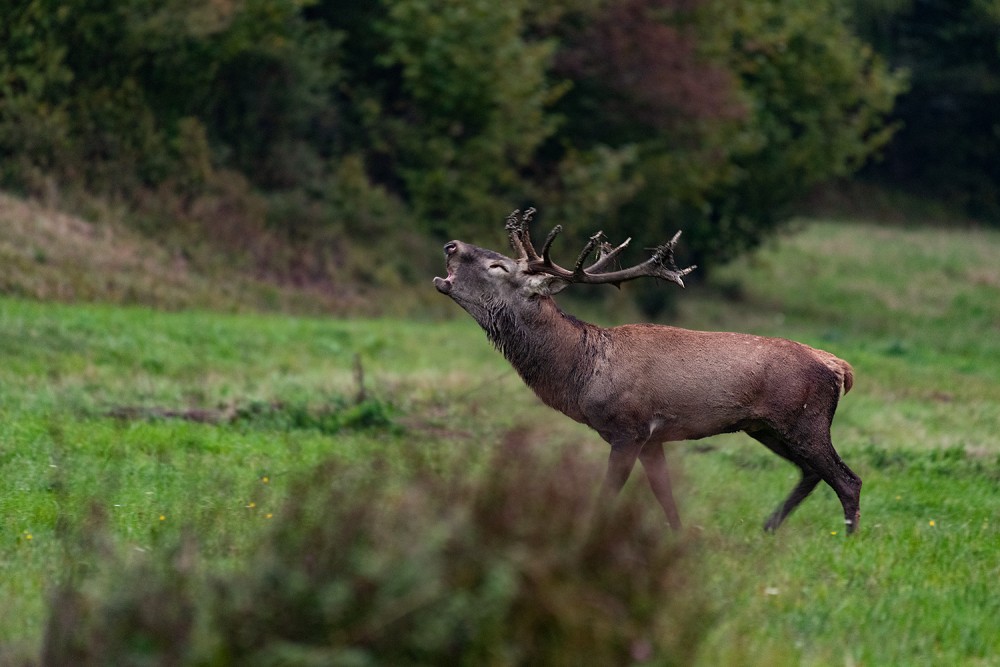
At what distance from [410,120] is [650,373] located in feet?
73.6

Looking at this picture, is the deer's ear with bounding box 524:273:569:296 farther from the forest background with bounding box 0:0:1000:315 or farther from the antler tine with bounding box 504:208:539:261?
the forest background with bounding box 0:0:1000:315

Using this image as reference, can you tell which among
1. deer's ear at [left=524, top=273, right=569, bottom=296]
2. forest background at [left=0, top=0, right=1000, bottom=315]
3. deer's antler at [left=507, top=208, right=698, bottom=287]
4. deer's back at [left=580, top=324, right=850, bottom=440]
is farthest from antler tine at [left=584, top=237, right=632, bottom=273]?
forest background at [left=0, top=0, right=1000, bottom=315]

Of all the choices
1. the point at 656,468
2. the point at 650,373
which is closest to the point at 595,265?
the point at 650,373

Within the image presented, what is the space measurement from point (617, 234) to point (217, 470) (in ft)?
73.3

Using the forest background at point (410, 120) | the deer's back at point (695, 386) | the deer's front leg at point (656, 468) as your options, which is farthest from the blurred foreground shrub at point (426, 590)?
the forest background at point (410, 120)

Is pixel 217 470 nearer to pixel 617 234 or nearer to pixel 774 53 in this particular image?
pixel 617 234

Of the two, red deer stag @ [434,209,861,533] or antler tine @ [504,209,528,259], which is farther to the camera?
antler tine @ [504,209,528,259]

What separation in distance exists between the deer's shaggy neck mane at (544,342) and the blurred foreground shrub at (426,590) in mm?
4466

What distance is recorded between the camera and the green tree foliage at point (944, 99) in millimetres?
49750

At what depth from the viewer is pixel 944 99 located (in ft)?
170

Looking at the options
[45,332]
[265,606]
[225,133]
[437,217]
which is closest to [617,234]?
[437,217]

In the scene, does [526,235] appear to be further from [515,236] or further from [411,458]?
[411,458]

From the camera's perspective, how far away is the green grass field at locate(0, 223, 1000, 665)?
6.75m

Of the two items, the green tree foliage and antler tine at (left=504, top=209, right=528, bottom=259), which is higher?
antler tine at (left=504, top=209, right=528, bottom=259)
